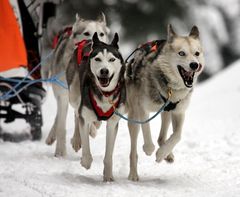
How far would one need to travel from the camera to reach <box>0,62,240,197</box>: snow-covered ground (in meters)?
5.45

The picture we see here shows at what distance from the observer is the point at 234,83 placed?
1369 cm

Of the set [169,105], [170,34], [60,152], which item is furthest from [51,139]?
[170,34]

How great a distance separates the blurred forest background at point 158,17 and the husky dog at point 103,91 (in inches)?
102

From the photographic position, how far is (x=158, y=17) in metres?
10.0

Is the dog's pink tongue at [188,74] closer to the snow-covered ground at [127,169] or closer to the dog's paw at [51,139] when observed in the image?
the snow-covered ground at [127,169]

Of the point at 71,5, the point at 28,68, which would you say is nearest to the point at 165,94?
the point at 28,68

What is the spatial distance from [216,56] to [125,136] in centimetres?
609

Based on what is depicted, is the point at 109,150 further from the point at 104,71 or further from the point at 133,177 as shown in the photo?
the point at 104,71

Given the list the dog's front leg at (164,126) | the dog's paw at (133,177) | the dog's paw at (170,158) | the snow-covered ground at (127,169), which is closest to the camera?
the snow-covered ground at (127,169)

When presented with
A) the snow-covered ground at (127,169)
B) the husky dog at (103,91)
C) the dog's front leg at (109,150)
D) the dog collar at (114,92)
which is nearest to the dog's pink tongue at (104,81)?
the husky dog at (103,91)

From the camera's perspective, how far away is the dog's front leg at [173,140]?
598 centimetres

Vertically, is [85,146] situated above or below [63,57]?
below

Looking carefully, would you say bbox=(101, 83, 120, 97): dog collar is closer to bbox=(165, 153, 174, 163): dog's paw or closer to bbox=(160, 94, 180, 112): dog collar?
bbox=(160, 94, 180, 112): dog collar

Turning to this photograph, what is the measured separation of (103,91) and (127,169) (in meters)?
1.08
